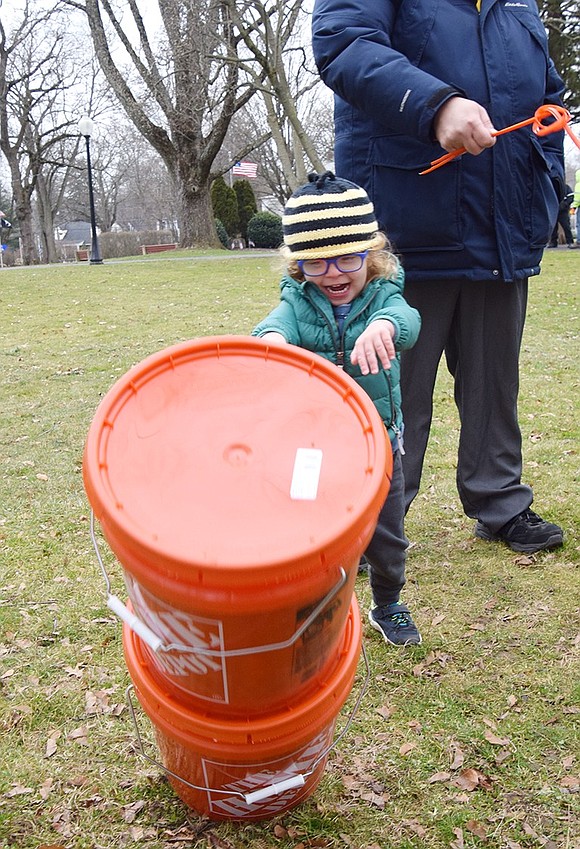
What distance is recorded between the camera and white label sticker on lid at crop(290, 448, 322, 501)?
4.47 ft

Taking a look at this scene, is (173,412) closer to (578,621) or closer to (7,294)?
(578,621)

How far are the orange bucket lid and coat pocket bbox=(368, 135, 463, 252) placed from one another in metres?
1.15

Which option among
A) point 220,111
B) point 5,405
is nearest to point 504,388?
point 5,405

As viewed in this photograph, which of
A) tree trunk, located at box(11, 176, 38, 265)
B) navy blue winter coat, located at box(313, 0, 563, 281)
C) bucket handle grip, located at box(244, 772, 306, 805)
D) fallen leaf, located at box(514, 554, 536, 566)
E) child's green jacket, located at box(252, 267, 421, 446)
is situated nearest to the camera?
bucket handle grip, located at box(244, 772, 306, 805)

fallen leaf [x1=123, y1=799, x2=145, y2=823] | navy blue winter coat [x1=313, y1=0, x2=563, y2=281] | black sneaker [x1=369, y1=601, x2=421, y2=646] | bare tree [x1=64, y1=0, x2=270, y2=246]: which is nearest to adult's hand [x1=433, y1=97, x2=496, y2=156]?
navy blue winter coat [x1=313, y1=0, x2=563, y2=281]

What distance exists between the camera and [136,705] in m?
2.29

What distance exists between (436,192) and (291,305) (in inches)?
28.4

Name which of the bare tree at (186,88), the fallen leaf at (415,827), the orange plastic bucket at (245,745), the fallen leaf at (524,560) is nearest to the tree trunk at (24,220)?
the bare tree at (186,88)

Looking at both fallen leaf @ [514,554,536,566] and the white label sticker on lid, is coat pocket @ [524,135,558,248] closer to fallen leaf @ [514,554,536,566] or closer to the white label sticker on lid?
fallen leaf @ [514,554,536,566]

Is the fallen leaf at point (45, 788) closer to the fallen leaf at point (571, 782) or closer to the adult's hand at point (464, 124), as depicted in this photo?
the fallen leaf at point (571, 782)

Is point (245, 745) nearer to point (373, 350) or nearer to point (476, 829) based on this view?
point (476, 829)

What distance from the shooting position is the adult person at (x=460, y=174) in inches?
86.6

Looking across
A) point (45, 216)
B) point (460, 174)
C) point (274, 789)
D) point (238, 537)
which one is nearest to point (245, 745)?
point (274, 789)

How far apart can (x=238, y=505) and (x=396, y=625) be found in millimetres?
1343
